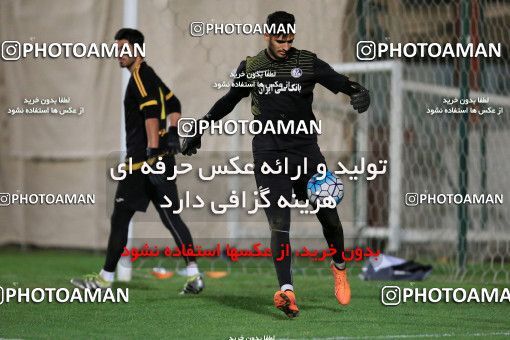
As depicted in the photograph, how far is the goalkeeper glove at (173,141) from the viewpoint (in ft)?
24.8

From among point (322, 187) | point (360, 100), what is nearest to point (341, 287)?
point (322, 187)

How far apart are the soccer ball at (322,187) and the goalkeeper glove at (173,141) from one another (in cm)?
157

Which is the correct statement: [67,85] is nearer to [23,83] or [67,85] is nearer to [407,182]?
[23,83]

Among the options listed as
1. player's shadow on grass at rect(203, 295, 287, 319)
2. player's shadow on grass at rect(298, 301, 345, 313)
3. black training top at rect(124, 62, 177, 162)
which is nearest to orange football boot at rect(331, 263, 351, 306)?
player's shadow on grass at rect(298, 301, 345, 313)

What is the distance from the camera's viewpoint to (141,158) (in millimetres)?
7508

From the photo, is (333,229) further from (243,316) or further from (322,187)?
(243,316)

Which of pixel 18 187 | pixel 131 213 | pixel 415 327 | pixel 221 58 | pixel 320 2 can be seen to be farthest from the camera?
pixel 18 187

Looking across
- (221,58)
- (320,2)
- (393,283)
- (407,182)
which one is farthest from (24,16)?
(393,283)

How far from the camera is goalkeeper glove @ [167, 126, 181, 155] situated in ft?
24.8

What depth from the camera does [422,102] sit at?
1110cm

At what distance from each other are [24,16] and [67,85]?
101 centimetres

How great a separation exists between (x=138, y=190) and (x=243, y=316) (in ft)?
5.44

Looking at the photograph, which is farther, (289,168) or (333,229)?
(333,229)

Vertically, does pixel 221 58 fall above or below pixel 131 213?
above
